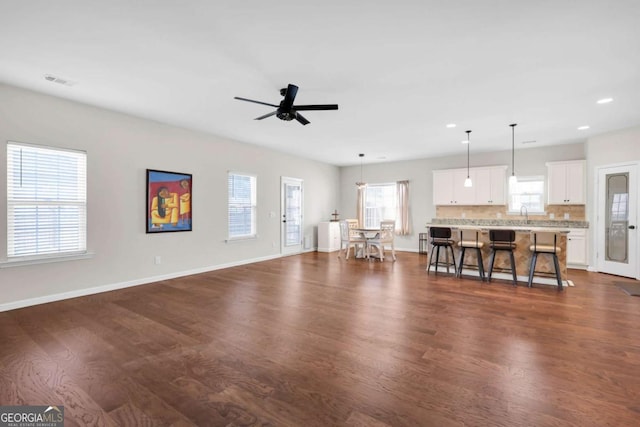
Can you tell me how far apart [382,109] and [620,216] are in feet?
16.5

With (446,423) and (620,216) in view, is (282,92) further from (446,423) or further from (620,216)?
(620,216)

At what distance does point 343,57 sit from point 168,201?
152 inches

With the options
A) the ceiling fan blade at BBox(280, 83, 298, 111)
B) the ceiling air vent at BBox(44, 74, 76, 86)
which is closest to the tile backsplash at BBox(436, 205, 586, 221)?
the ceiling fan blade at BBox(280, 83, 298, 111)

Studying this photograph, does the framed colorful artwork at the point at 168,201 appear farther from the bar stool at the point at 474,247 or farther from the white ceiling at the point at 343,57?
the bar stool at the point at 474,247

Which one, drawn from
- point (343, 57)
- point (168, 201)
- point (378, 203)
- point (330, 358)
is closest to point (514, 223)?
point (378, 203)

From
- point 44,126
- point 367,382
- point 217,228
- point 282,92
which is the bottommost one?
point 367,382

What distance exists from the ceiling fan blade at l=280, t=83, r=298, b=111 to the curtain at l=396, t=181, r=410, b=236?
5791 millimetres

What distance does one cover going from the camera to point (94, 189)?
4215 mm

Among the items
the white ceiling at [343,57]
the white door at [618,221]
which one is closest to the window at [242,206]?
the white ceiling at [343,57]

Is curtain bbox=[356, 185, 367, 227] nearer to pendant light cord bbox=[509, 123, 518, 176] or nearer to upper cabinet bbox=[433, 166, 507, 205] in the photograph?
upper cabinet bbox=[433, 166, 507, 205]

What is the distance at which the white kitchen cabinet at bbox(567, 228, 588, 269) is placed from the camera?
6.01 metres

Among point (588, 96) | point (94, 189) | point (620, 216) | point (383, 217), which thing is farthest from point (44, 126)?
point (620, 216)

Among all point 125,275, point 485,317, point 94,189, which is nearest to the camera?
point 485,317

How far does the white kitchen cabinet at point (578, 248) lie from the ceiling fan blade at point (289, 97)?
631cm
